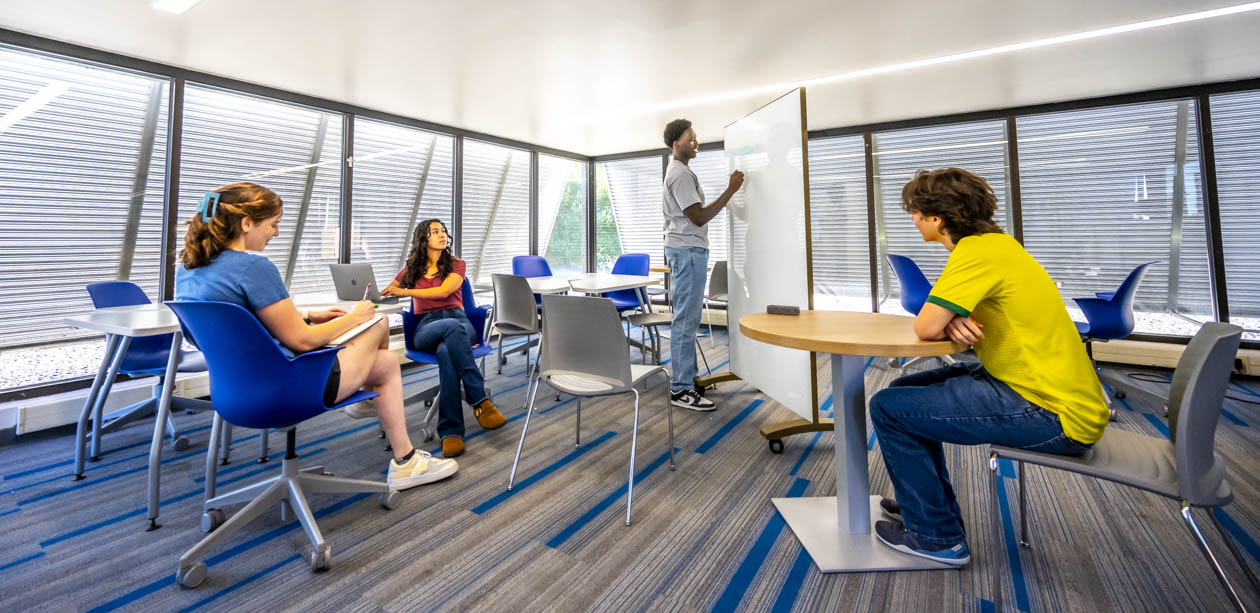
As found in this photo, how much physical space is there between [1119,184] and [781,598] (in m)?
5.94

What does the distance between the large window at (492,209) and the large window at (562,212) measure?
12.1 inches

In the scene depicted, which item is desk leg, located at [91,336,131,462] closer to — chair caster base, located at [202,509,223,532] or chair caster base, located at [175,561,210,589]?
chair caster base, located at [202,509,223,532]

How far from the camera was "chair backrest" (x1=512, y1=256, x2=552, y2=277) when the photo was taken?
5.20 meters

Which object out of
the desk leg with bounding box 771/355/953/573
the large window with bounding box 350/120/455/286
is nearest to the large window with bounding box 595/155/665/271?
the large window with bounding box 350/120/455/286

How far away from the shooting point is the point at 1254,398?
11.8 ft

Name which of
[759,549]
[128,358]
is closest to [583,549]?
[759,549]

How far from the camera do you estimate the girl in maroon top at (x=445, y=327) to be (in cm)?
285

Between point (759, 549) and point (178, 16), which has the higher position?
point (178, 16)

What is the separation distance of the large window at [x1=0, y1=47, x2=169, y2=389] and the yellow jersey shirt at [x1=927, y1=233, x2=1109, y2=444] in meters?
5.27

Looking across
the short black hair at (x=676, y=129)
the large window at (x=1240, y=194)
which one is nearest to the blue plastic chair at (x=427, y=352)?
the short black hair at (x=676, y=129)

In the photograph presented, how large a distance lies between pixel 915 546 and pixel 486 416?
2.40 m

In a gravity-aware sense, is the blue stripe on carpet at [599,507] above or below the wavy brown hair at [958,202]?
below

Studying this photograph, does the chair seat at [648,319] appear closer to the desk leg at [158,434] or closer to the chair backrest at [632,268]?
the chair backrest at [632,268]

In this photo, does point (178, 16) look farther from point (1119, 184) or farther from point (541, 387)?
point (1119, 184)
